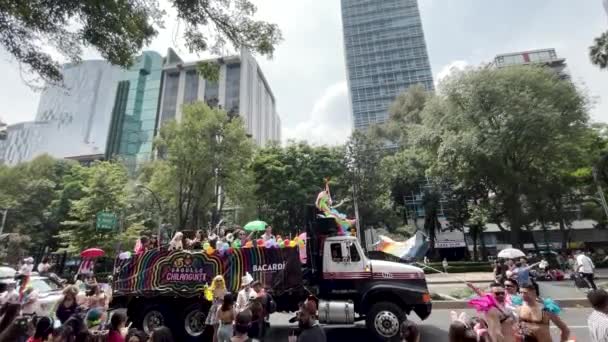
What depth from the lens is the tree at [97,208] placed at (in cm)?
2586

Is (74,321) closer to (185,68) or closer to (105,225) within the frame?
(105,225)

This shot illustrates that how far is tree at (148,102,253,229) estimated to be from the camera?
25656 millimetres

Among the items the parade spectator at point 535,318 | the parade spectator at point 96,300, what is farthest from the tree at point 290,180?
the parade spectator at point 535,318

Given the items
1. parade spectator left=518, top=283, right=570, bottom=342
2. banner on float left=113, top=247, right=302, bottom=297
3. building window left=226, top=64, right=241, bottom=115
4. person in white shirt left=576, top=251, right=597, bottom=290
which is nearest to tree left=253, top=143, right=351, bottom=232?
person in white shirt left=576, top=251, right=597, bottom=290

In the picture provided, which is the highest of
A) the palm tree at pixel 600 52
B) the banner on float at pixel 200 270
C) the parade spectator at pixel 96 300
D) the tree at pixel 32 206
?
the palm tree at pixel 600 52

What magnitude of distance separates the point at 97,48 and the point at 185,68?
7238 centimetres

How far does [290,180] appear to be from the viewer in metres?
31.5

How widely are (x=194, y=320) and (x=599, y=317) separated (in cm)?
839

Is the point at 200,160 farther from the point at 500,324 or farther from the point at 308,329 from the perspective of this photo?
the point at 500,324

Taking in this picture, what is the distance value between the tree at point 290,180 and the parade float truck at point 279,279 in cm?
2189

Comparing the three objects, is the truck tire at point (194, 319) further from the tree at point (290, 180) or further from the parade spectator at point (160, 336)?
the tree at point (290, 180)

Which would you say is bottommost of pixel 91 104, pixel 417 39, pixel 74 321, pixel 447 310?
pixel 447 310

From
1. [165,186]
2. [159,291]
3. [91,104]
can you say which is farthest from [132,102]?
[159,291]

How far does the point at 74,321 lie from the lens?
14.5 feet
